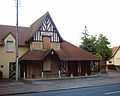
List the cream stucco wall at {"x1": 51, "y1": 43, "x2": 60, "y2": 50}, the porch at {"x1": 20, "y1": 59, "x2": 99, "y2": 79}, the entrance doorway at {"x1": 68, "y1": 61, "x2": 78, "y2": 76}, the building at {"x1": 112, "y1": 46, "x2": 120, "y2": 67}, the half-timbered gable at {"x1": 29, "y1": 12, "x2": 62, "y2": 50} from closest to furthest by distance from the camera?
the porch at {"x1": 20, "y1": 59, "x2": 99, "y2": 79}
the half-timbered gable at {"x1": 29, "y1": 12, "x2": 62, "y2": 50}
the cream stucco wall at {"x1": 51, "y1": 43, "x2": 60, "y2": 50}
the entrance doorway at {"x1": 68, "y1": 61, "x2": 78, "y2": 76}
the building at {"x1": 112, "y1": 46, "x2": 120, "y2": 67}

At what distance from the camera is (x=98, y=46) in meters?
51.9

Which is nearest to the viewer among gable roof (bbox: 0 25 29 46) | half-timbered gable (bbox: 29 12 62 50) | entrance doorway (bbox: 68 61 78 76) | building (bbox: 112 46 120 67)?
half-timbered gable (bbox: 29 12 62 50)

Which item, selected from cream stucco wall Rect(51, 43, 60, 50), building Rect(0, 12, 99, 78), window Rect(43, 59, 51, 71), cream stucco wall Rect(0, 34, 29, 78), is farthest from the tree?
cream stucco wall Rect(0, 34, 29, 78)

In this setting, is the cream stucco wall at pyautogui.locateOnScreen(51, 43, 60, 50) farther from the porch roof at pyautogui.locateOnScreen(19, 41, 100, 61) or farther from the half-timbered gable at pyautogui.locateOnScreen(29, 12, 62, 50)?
the porch roof at pyautogui.locateOnScreen(19, 41, 100, 61)

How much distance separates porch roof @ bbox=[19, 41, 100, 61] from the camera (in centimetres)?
3195

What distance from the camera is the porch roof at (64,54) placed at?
32.0 meters

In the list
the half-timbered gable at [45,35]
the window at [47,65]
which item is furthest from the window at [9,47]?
the window at [47,65]

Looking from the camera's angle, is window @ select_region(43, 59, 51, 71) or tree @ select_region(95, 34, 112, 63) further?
tree @ select_region(95, 34, 112, 63)

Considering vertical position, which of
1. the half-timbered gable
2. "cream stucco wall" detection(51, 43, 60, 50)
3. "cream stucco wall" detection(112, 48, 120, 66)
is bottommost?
"cream stucco wall" detection(112, 48, 120, 66)

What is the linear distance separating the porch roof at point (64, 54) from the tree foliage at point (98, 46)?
1060 centimetres

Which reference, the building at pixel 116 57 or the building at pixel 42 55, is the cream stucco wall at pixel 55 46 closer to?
the building at pixel 42 55

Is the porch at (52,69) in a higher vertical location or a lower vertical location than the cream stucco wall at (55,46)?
lower

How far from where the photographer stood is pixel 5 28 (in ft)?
118

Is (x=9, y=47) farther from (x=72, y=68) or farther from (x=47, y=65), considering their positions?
(x=72, y=68)
